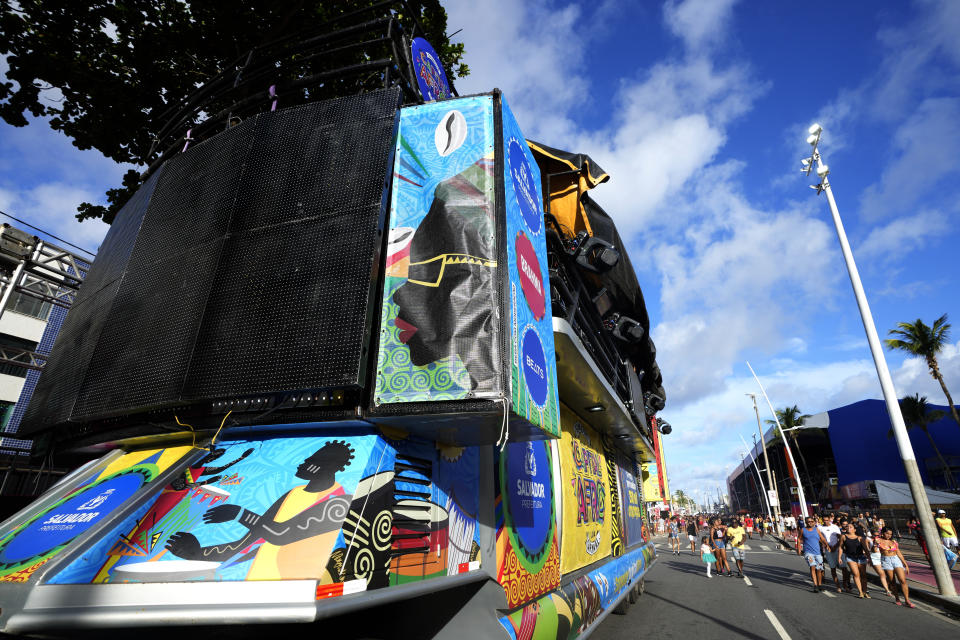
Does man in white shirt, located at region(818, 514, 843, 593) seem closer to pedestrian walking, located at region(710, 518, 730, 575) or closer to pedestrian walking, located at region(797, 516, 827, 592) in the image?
pedestrian walking, located at region(797, 516, 827, 592)

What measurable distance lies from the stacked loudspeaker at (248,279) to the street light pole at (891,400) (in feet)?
42.2

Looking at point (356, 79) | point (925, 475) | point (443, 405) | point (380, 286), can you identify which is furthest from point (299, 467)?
point (925, 475)

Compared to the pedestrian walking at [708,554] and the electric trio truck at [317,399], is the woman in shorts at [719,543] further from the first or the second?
the electric trio truck at [317,399]

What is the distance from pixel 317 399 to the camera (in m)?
3.37

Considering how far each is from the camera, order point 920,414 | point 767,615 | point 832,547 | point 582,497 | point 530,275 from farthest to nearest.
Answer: point 920,414 → point 832,547 → point 767,615 → point 582,497 → point 530,275

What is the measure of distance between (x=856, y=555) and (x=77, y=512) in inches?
598

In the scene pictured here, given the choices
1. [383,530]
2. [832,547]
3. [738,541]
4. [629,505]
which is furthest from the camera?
[738,541]

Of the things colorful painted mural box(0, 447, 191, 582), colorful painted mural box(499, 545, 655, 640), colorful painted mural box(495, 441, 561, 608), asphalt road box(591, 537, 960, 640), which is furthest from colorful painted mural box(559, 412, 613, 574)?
colorful painted mural box(0, 447, 191, 582)

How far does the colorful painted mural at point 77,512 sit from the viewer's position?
3.03 meters

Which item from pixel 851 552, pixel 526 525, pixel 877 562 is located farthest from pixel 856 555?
pixel 526 525

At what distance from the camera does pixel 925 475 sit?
38.0 metres

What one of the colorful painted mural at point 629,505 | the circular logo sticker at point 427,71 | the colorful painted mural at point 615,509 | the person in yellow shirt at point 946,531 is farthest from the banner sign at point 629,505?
the circular logo sticker at point 427,71

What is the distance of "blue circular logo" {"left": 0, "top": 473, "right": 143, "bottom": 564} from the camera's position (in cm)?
315

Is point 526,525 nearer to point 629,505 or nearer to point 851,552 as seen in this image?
point 629,505
